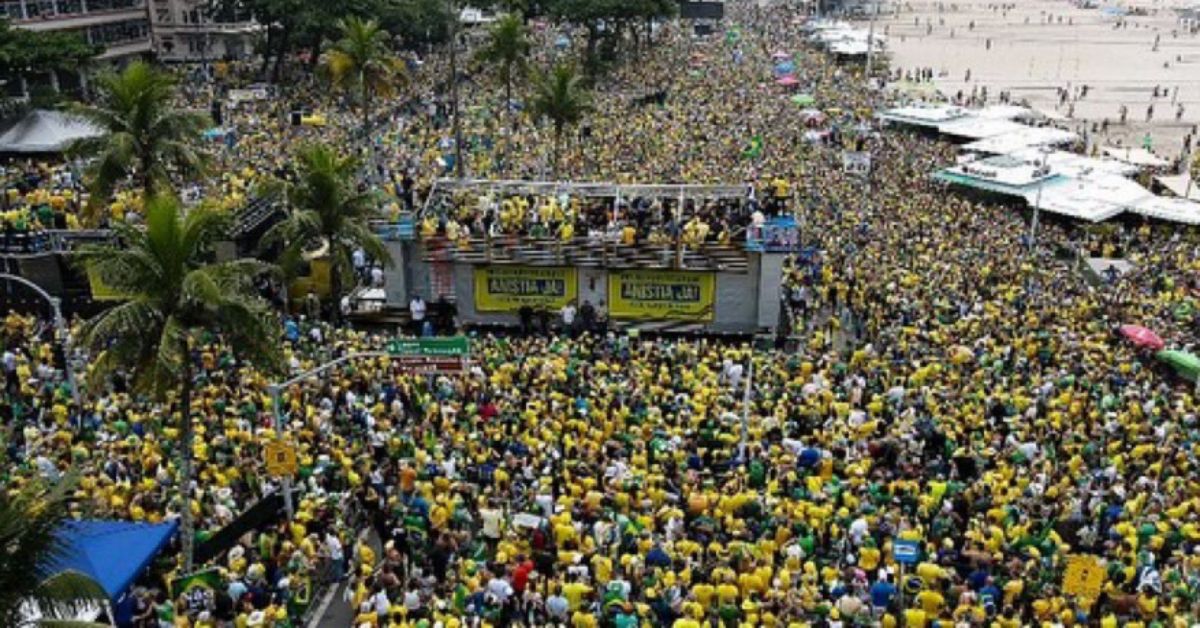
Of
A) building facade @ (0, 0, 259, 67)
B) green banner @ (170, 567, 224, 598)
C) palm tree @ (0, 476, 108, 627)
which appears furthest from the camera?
building facade @ (0, 0, 259, 67)

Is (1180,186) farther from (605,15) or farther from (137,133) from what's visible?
(137,133)

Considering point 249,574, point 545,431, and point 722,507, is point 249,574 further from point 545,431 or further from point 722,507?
point 722,507

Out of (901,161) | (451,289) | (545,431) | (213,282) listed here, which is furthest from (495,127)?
(213,282)

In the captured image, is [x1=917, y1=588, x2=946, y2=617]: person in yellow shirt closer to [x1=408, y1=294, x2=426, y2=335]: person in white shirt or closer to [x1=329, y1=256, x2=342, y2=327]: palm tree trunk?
[x1=329, y1=256, x2=342, y2=327]: palm tree trunk

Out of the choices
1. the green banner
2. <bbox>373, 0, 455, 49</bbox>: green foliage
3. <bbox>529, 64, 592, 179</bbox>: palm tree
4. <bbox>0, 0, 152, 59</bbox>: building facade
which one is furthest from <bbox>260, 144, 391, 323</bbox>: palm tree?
<bbox>373, 0, 455, 49</bbox>: green foliage

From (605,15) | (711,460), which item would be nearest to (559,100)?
(711,460)

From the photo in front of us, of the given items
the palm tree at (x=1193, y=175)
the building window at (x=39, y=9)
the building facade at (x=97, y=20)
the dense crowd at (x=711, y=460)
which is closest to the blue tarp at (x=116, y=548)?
the dense crowd at (x=711, y=460)
